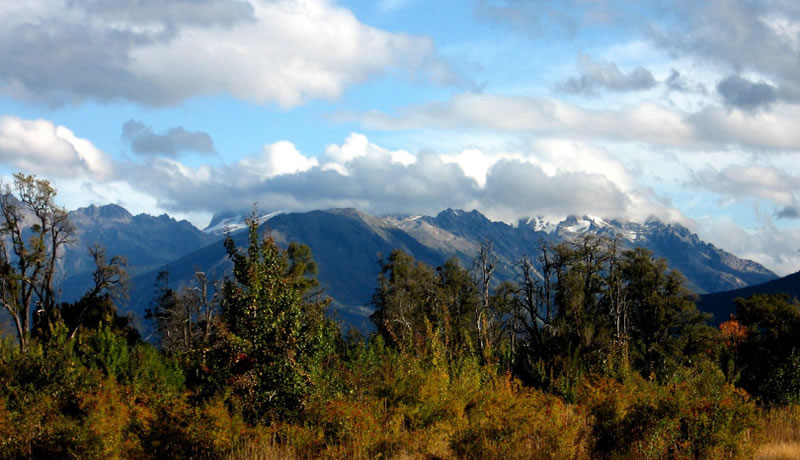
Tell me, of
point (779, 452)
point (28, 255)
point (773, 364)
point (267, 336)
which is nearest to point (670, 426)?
point (779, 452)

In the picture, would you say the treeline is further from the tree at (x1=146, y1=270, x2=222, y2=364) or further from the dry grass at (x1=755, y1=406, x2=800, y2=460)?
the tree at (x1=146, y1=270, x2=222, y2=364)

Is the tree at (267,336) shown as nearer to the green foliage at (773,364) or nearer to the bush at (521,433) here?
the bush at (521,433)

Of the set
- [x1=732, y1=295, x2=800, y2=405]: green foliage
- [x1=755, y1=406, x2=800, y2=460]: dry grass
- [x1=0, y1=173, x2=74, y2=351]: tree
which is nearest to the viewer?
[x1=755, y1=406, x2=800, y2=460]: dry grass

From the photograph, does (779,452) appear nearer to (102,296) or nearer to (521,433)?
(521,433)

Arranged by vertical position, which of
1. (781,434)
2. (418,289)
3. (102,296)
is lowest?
(781,434)

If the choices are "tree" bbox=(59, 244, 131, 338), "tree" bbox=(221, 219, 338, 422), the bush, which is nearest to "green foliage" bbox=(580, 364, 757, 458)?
the bush

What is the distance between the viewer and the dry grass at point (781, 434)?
13.6 metres

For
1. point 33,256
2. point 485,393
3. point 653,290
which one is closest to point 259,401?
point 485,393

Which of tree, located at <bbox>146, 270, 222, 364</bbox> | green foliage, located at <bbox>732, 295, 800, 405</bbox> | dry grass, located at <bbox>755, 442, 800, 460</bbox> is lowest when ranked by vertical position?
dry grass, located at <bbox>755, 442, 800, 460</bbox>

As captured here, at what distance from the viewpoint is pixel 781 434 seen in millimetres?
15609

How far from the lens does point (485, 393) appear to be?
14.0m

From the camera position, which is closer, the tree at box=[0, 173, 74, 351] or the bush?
the bush

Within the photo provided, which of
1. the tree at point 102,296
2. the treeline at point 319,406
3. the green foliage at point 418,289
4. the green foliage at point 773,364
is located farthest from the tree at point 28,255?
the green foliage at point 773,364

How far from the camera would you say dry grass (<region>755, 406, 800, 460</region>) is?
13.6 meters
